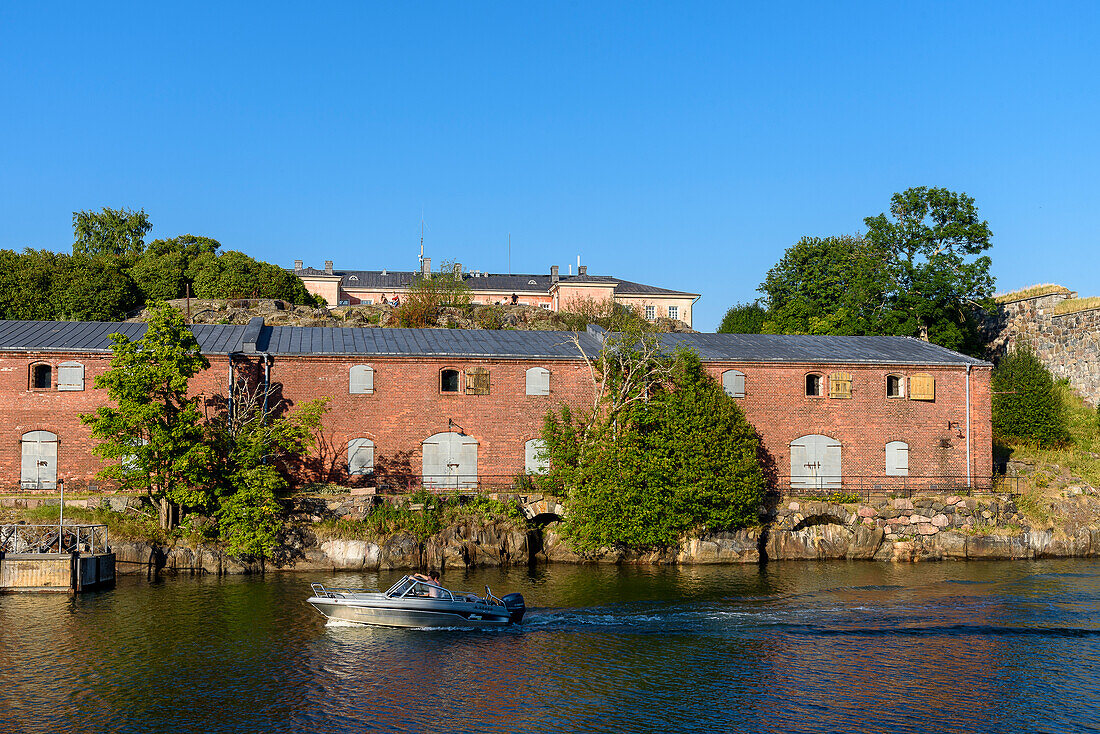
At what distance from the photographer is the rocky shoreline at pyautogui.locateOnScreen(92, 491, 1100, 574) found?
37906mm

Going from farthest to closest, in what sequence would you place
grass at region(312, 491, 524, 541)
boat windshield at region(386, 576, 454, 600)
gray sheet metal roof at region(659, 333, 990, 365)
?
gray sheet metal roof at region(659, 333, 990, 365) < grass at region(312, 491, 524, 541) < boat windshield at region(386, 576, 454, 600)

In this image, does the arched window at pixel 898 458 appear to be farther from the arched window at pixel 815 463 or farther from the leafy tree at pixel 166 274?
the leafy tree at pixel 166 274

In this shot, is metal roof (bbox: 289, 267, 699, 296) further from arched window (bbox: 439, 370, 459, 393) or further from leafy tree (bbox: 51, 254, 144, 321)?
arched window (bbox: 439, 370, 459, 393)

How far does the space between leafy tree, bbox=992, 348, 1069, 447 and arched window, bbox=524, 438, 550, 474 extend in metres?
28.1

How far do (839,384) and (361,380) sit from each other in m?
24.0

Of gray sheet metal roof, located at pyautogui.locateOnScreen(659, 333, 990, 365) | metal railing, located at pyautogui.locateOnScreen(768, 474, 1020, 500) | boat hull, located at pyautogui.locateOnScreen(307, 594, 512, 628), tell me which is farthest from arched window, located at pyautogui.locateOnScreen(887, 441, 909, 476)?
boat hull, located at pyautogui.locateOnScreen(307, 594, 512, 628)

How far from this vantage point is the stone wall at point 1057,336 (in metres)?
59.8

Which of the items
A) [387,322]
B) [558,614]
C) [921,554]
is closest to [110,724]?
[558,614]

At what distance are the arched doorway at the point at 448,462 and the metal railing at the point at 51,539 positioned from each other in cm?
1395

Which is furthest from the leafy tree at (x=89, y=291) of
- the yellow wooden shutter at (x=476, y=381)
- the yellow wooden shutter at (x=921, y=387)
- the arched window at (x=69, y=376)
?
the yellow wooden shutter at (x=921, y=387)

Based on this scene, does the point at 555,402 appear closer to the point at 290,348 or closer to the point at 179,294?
the point at 290,348

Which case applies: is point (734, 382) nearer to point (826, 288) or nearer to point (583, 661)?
point (583, 661)

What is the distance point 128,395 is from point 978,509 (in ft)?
126

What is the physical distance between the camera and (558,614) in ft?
102
